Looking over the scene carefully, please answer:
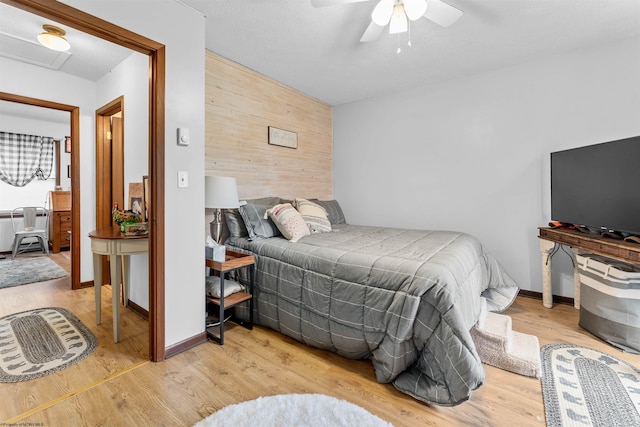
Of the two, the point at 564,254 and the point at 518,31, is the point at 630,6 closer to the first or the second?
the point at 518,31

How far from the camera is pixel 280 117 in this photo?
11.9 ft

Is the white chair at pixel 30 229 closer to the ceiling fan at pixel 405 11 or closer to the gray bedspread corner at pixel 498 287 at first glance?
the ceiling fan at pixel 405 11

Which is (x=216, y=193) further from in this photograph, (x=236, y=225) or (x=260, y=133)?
(x=260, y=133)

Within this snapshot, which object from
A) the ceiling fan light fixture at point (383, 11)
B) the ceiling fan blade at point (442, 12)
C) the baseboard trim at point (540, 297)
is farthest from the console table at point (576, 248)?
the ceiling fan light fixture at point (383, 11)

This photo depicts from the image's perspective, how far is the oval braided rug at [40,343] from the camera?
1847 millimetres

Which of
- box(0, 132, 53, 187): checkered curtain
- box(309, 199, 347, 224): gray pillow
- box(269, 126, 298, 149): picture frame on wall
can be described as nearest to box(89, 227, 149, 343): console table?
box(269, 126, 298, 149): picture frame on wall

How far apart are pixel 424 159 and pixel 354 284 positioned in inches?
95.4

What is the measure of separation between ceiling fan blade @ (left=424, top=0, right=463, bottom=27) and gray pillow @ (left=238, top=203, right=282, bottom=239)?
2.01 metres

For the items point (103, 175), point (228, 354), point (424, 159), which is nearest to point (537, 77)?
point (424, 159)

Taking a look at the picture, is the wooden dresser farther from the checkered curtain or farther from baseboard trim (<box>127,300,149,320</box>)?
baseboard trim (<box>127,300,149,320</box>)

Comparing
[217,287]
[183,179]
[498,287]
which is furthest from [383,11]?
[498,287]

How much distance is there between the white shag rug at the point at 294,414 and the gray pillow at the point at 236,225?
152 centimetres

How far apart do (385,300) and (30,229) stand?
20.4 ft

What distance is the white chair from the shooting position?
4808mm
